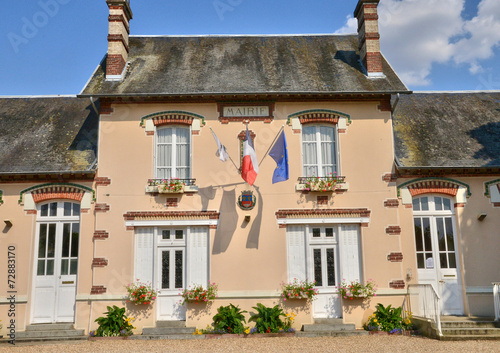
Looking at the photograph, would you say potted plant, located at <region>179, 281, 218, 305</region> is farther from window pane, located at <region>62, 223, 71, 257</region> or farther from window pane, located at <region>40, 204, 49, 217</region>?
window pane, located at <region>40, 204, 49, 217</region>

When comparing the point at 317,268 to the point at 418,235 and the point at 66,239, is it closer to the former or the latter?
the point at 418,235

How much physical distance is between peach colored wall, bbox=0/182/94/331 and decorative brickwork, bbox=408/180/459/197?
7.58 metres

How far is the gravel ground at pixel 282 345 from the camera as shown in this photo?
7.93 m

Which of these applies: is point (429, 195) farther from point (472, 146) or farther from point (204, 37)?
point (204, 37)

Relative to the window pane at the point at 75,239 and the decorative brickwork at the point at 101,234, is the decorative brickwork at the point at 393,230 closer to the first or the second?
the decorative brickwork at the point at 101,234

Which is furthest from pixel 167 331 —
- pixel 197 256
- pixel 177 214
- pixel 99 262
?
pixel 177 214

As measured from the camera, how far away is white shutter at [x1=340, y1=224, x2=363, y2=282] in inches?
393

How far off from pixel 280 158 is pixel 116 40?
5.46 metres

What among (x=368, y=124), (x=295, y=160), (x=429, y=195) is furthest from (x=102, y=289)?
(x=429, y=195)

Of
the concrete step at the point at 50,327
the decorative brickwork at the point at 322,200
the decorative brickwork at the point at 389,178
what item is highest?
the decorative brickwork at the point at 389,178

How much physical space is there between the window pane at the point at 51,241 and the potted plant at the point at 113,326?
207 centimetres

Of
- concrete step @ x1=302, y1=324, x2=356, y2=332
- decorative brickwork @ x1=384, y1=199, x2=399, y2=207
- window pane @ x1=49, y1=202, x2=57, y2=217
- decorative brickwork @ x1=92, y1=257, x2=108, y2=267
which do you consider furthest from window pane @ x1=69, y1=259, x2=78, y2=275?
decorative brickwork @ x1=384, y1=199, x2=399, y2=207

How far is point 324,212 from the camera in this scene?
397 inches

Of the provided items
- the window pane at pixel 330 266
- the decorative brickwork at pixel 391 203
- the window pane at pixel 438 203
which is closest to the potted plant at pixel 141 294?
the window pane at pixel 330 266
